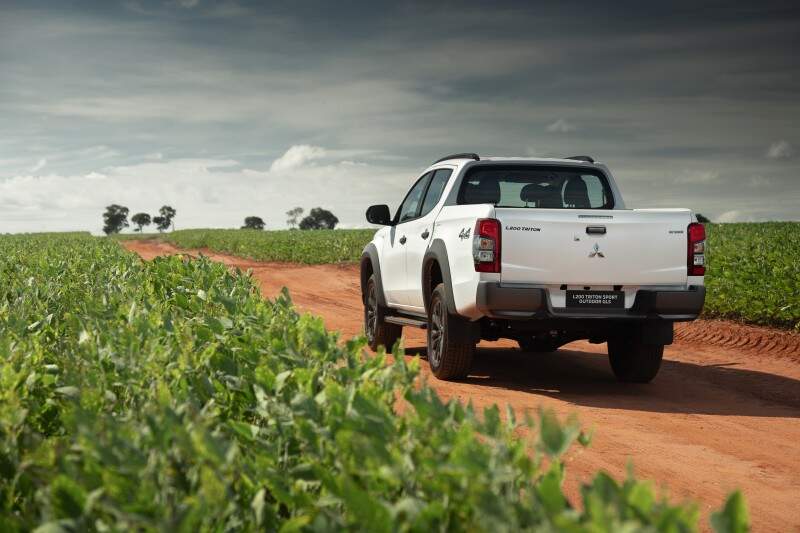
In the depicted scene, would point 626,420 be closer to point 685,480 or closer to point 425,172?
point 685,480

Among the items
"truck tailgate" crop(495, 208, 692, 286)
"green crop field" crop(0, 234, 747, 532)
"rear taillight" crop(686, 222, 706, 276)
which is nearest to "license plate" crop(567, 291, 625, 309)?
"truck tailgate" crop(495, 208, 692, 286)

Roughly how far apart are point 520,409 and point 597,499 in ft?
18.8

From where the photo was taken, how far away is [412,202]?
11.3 m

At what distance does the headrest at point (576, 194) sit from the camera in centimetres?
980

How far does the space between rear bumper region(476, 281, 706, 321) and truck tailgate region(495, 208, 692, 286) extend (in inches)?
5.2

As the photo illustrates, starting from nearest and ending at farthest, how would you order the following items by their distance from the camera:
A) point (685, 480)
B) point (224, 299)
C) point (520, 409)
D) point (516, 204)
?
1. point (224, 299)
2. point (685, 480)
3. point (520, 409)
4. point (516, 204)

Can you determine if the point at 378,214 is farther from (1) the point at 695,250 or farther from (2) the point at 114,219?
(2) the point at 114,219

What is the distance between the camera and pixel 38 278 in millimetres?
10180

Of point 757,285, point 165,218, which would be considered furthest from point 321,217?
point 757,285

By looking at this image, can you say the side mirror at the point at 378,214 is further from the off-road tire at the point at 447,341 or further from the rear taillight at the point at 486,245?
the rear taillight at the point at 486,245

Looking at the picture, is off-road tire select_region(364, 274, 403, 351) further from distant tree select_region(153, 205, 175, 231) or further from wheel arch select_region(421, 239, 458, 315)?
distant tree select_region(153, 205, 175, 231)

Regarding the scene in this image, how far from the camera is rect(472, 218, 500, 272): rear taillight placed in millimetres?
7906

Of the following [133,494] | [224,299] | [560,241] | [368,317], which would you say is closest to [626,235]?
[560,241]

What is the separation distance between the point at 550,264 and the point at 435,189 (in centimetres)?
271
